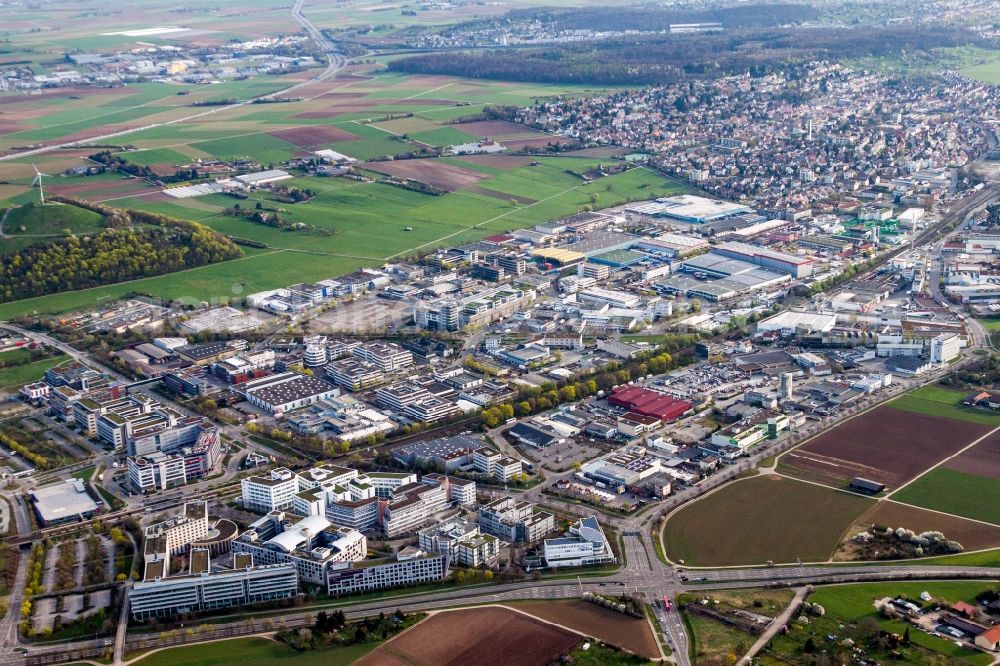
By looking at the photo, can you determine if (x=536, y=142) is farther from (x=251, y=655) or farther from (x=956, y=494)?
(x=251, y=655)

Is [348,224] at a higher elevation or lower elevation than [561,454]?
higher

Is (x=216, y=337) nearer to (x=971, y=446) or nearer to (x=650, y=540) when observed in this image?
(x=650, y=540)

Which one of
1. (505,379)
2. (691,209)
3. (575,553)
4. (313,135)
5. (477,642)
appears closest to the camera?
(477,642)

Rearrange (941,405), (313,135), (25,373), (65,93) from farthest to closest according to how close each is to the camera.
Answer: (65,93), (313,135), (25,373), (941,405)

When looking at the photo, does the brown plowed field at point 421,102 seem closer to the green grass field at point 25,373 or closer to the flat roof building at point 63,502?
the green grass field at point 25,373

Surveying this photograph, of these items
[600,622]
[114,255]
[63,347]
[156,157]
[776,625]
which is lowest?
[63,347]

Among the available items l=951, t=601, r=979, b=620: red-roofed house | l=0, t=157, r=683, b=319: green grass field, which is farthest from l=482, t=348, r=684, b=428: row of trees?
l=0, t=157, r=683, b=319: green grass field

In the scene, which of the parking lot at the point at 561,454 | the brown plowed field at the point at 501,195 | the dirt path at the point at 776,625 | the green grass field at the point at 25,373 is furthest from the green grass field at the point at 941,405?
the brown plowed field at the point at 501,195

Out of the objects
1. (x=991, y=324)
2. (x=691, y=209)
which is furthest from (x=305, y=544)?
(x=691, y=209)
